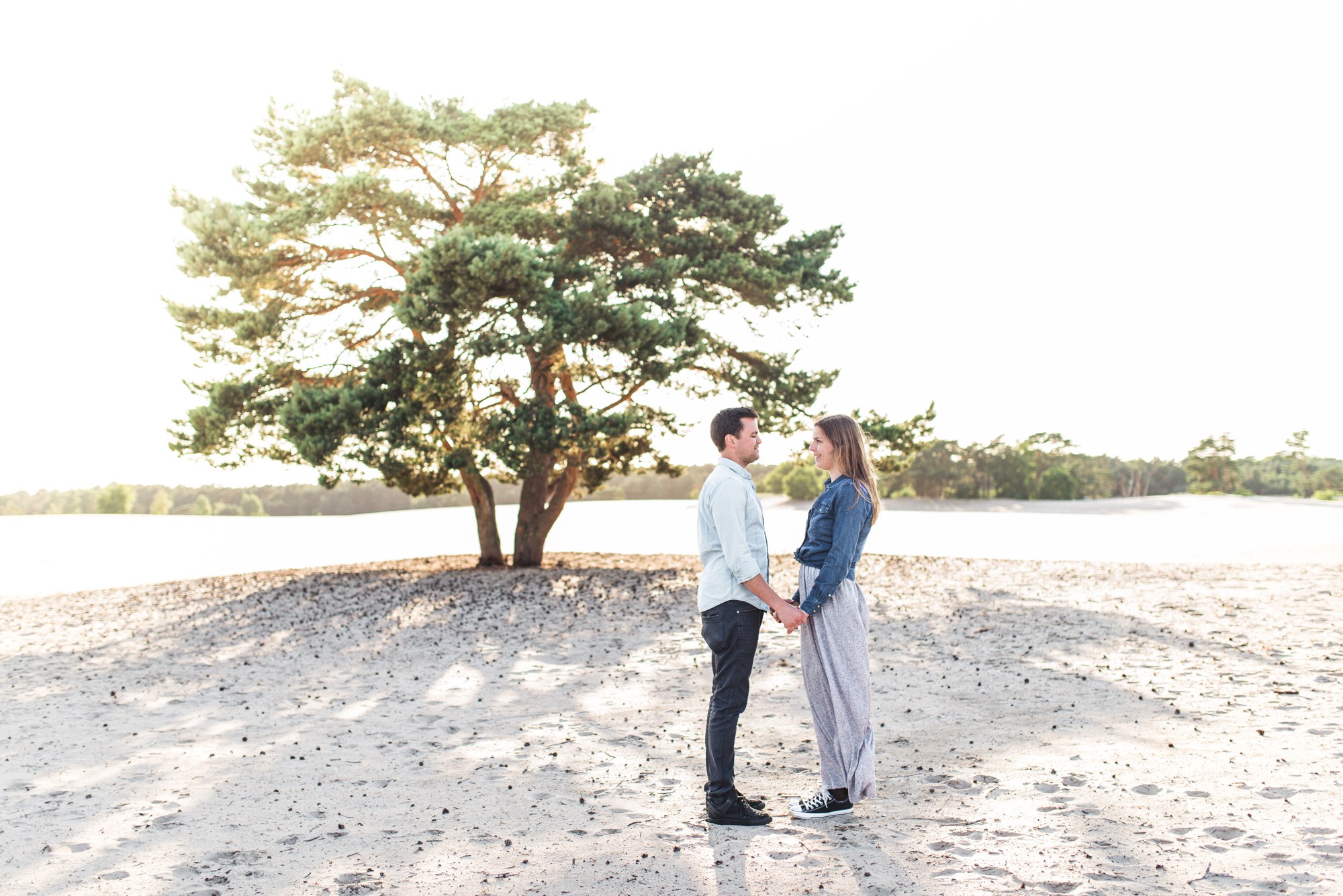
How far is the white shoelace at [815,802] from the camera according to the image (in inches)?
163

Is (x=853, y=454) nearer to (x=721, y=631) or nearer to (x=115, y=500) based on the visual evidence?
(x=721, y=631)

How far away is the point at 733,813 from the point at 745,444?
5.50 feet

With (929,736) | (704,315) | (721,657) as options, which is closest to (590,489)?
(704,315)

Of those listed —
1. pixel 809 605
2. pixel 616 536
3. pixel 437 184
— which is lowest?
pixel 616 536

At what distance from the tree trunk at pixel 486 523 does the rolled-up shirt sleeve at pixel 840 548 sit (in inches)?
478

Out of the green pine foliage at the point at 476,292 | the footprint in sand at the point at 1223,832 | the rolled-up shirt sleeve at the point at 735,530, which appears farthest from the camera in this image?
the green pine foliage at the point at 476,292

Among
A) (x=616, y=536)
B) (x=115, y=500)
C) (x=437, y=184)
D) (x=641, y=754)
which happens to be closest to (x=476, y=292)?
(x=437, y=184)

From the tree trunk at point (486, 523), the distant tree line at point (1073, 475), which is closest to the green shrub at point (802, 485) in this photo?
the distant tree line at point (1073, 475)

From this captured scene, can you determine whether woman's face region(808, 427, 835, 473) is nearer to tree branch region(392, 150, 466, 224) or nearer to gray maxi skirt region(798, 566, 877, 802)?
gray maxi skirt region(798, 566, 877, 802)

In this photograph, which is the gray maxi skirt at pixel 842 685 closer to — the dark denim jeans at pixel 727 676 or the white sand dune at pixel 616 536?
the dark denim jeans at pixel 727 676

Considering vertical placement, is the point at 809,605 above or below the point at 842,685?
above

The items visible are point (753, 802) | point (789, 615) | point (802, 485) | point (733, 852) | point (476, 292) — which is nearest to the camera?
point (733, 852)

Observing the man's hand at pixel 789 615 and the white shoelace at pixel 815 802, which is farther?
the white shoelace at pixel 815 802

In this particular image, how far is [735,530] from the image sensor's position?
3.94 m
